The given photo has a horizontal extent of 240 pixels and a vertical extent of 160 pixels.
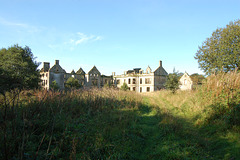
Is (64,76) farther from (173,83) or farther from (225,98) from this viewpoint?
(225,98)

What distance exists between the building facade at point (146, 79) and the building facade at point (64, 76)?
6.48 m

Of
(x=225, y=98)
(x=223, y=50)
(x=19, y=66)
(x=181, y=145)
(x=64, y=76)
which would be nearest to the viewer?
(x=181, y=145)

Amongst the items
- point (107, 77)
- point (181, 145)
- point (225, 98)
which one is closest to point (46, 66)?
point (107, 77)

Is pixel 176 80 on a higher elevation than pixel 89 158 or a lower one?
higher

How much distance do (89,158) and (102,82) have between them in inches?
1658

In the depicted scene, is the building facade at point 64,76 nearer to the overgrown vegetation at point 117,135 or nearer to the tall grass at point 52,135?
the tall grass at point 52,135

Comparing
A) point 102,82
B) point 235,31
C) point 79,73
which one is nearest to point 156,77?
point 102,82

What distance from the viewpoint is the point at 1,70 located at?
874 inches

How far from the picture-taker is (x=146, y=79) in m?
44.4

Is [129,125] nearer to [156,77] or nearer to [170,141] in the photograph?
[170,141]

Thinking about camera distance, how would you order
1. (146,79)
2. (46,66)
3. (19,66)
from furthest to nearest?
(146,79) < (46,66) < (19,66)

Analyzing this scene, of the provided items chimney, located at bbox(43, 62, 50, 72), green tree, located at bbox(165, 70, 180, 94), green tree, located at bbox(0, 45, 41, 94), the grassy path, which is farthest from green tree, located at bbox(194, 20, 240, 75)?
chimney, located at bbox(43, 62, 50, 72)

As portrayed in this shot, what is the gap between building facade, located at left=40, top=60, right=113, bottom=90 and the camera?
33.9m

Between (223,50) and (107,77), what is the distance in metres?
34.1
